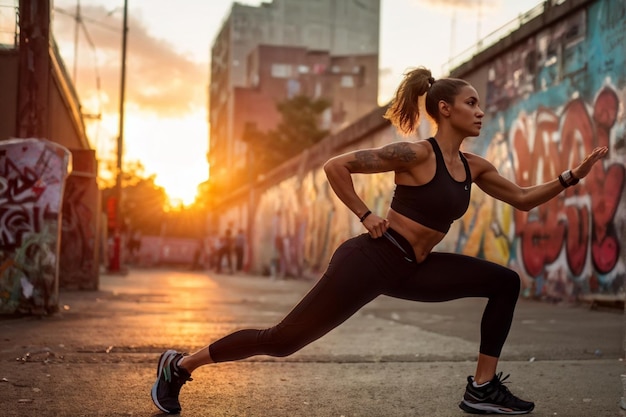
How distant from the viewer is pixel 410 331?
8125 millimetres

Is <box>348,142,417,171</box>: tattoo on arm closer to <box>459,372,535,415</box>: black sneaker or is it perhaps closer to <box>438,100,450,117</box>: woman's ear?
<box>438,100,450,117</box>: woman's ear

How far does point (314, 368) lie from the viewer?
5426 millimetres

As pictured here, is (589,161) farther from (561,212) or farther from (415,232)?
(561,212)

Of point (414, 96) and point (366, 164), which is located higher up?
point (414, 96)

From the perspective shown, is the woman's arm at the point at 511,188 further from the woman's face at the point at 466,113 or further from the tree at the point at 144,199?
the tree at the point at 144,199

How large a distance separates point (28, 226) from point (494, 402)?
5.90 m

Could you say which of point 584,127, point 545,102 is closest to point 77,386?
point 584,127

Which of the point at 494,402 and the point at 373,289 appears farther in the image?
the point at 494,402

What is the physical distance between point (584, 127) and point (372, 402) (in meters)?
8.92

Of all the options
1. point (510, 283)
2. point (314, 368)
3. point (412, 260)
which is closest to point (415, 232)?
point (412, 260)

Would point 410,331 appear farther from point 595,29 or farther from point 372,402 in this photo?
point 595,29

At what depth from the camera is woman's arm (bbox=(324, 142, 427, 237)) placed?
380cm

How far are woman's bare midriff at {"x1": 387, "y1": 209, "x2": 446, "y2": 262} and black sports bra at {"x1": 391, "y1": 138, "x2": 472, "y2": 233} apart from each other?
0.02 metres

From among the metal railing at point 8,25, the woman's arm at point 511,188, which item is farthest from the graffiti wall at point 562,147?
the metal railing at point 8,25
